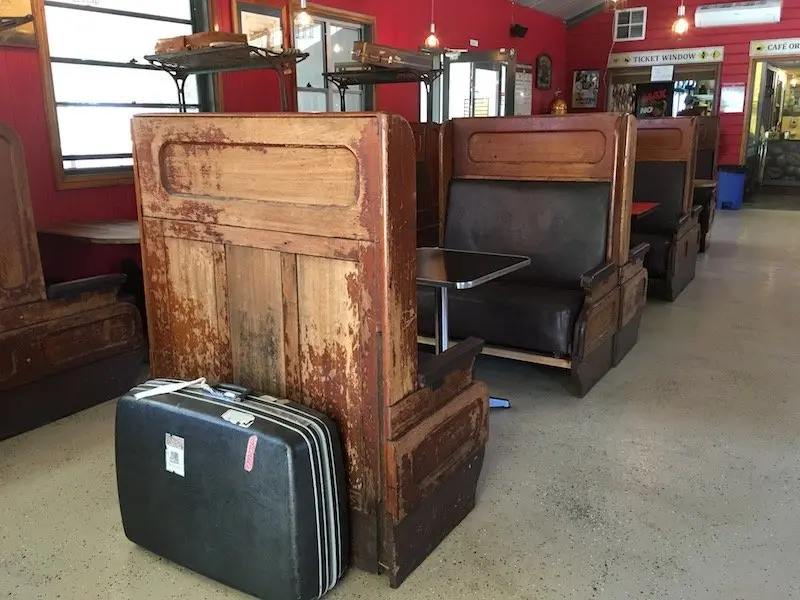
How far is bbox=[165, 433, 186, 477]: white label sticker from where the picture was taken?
1.87 m

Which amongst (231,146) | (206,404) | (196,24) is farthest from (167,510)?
(196,24)

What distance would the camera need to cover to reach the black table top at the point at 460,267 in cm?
226

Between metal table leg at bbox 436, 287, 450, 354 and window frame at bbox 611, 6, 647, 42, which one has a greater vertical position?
window frame at bbox 611, 6, 647, 42

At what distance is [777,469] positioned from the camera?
2637 mm

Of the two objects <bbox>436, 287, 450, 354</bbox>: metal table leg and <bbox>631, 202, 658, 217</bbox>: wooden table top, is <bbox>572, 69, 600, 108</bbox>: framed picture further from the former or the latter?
<bbox>436, 287, 450, 354</bbox>: metal table leg

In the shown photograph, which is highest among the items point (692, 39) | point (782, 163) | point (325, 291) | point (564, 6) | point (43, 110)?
point (564, 6)

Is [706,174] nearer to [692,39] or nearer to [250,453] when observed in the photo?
[692,39]

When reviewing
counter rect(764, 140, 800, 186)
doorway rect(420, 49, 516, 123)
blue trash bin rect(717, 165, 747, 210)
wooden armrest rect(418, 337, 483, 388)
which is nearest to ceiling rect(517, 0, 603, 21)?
doorway rect(420, 49, 516, 123)

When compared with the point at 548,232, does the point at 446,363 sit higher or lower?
lower

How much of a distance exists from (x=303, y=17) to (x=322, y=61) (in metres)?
0.54

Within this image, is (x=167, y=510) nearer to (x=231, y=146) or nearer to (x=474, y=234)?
(x=231, y=146)

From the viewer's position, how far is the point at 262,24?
5.39 meters

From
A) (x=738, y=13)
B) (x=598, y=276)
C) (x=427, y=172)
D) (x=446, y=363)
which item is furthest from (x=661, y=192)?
(x=738, y=13)

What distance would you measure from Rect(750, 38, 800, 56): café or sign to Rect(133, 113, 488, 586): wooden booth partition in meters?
10.6
